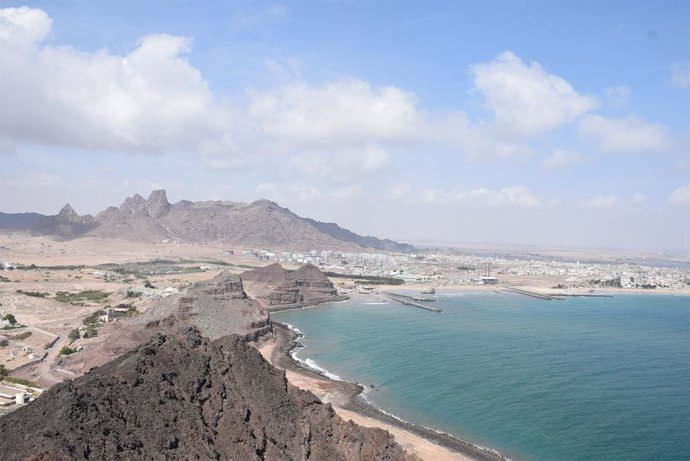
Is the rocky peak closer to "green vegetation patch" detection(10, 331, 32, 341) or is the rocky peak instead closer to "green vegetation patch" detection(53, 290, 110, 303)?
"green vegetation patch" detection(10, 331, 32, 341)

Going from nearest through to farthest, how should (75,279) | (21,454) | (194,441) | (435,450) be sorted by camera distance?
(21,454) < (194,441) < (435,450) < (75,279)

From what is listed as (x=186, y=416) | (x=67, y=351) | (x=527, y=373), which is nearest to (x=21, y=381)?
(x=67, y=351)

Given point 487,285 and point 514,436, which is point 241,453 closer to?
point 514,436

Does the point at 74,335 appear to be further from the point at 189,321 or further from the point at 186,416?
the point at 186,416

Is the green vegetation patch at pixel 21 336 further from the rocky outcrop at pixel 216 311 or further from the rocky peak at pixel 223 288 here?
the rocky peak at pixel 223 288

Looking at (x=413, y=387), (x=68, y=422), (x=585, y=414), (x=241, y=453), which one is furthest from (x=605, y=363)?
(x=68, y=422)

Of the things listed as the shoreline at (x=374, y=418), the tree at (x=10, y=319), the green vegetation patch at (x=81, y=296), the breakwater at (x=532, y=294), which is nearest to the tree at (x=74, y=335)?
the tree at (x=10, y=319)

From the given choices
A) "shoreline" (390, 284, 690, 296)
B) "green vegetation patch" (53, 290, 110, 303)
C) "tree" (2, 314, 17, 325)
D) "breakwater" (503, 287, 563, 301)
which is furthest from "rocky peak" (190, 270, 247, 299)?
"breakwater" (503, 287, 563, 301)
